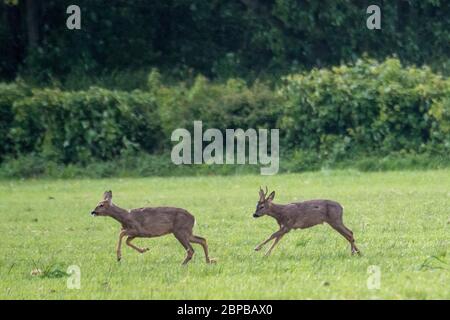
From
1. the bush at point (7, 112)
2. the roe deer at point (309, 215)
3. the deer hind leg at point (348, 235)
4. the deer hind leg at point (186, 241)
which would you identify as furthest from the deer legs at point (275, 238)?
the bush at point (7, 112)

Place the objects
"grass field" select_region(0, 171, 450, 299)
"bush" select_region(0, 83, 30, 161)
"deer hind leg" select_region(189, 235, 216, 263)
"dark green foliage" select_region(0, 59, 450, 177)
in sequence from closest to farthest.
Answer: "grass field" select_region(0, 171, 450, 299)
"deer hind leg" select_region(189, 235, 216, 263)
"dark green foliage" select_region(0, 59, 450, 177)
"bush" select_region(0, 83, 30, 161)

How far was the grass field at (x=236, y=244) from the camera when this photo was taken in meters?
10.5

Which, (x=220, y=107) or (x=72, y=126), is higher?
(x=220, y=107)

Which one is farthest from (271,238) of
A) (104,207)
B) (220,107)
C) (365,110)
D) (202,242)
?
(220,107)

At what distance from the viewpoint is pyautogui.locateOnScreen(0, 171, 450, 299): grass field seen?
10.5 metres

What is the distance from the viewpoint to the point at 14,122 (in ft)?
86.7

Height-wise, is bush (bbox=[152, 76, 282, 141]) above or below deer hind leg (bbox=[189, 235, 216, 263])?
above

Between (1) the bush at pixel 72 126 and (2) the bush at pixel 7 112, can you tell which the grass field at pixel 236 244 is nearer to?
(1) the bush at pixel 72 126

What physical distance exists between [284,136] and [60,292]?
1622 centimetres

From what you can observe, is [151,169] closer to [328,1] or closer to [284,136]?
[284,136]

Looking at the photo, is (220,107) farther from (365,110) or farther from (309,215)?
(309,215)

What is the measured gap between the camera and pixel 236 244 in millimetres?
14141

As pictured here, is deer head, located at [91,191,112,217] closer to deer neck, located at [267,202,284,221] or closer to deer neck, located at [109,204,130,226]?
deer neck, located at [109,204,130,226]

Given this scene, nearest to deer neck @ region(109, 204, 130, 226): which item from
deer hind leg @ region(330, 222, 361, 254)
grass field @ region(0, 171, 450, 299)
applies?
grass field @ region(0, 171, 450, 299)
